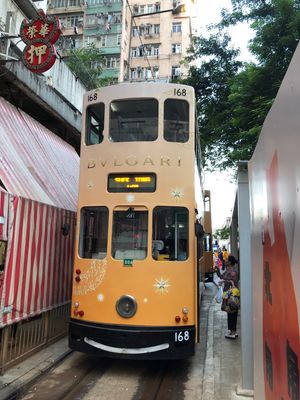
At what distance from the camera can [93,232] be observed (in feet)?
22.1

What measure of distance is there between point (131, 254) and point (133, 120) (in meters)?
2.31

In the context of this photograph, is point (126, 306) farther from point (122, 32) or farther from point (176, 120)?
point (122, 32)

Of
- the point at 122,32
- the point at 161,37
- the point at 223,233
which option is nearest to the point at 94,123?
the point at 122,32

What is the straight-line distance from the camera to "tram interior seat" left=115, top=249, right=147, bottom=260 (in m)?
6.38

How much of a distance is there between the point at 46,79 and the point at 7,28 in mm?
1883

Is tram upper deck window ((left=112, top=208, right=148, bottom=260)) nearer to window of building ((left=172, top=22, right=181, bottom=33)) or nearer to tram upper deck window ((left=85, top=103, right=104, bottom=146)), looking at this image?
tram upper deck window ((left=85, top=103, right=104, bottom=146))

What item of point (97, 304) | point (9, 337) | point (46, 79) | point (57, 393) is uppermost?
point (46, 79)

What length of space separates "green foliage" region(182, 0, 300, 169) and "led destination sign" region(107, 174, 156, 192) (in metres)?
3.91

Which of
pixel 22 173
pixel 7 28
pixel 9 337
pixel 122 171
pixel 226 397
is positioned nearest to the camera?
pixel 226 397

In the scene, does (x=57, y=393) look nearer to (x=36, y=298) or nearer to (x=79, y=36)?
(x=36, y=298)

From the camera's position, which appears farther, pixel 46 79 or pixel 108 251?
pixel 46 79

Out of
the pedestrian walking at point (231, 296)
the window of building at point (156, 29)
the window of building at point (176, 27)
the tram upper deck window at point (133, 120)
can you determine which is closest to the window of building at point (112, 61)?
the window of building at point (156, 29)

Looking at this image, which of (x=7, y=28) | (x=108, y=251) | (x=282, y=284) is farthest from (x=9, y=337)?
(x=7, y=28)

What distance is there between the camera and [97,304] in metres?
6.26
